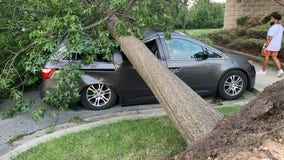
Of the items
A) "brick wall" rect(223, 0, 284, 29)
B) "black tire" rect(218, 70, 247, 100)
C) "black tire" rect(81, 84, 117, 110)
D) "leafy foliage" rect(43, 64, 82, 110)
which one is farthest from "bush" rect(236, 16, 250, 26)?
"leafy foliage" rect(43, 64, 82, 110)

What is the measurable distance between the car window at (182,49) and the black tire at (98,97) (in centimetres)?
148

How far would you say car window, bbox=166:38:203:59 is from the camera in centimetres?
677

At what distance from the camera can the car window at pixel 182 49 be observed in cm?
677

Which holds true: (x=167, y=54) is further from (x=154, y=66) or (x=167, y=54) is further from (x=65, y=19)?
(x=65, y=19)

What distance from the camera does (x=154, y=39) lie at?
6.70 m

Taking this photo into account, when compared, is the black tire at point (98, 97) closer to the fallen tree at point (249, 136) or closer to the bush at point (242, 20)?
the fallen tree at point (249, 136)

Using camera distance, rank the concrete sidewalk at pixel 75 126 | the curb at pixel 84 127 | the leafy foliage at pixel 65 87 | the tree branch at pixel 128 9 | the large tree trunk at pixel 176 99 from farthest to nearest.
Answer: the tree branch at pixel 128 9 → the leafy foliage at pixel 65 87 → the concrete sidewalk at pixel 75 126 → the curb at pixel 84 127 → the large tree trunk at pixel 176 99

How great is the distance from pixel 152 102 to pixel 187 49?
133cm

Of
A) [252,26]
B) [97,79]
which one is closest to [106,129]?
[97,79]

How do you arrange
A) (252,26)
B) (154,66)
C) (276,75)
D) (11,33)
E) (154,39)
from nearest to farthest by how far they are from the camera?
(154,66) → (11,33) → (154,39) → (276,75) → (252,26)

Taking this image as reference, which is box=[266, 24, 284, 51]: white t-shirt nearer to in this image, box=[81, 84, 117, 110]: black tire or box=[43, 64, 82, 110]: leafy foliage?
box=[81, 84, 117, 110]: black tire

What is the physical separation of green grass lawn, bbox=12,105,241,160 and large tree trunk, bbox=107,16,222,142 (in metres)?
0.70

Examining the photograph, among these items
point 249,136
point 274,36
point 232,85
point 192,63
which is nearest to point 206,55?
point 192,63

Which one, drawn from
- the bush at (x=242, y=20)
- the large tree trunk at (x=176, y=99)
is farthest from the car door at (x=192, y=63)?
the bush at (x=242, y=20)
